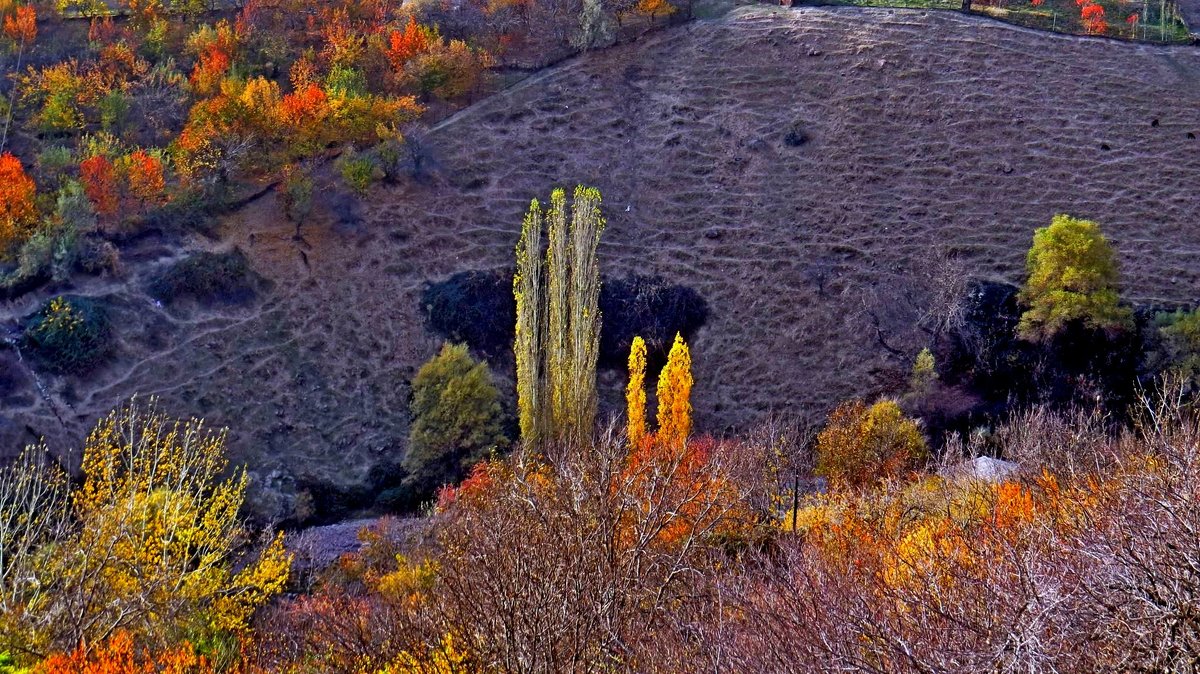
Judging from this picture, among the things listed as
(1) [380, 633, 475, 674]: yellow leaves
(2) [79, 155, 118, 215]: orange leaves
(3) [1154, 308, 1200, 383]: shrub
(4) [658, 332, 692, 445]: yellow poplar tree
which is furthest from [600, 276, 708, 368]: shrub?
(1) [380, 633, 475, 674]: yellow leaves

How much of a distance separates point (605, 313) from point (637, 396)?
18.0ft

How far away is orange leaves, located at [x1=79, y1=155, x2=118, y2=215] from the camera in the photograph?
120 feet

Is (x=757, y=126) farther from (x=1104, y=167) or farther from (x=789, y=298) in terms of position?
(x=1104, y=167)

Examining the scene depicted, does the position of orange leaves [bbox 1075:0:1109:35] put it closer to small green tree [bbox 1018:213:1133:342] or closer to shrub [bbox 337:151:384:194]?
small green tree [bbox 1018:213:1133:342]

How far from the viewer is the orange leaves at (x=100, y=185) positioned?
1436 inches

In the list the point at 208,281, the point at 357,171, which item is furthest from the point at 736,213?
the point at 208,281

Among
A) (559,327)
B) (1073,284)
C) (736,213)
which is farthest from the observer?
(736,213)

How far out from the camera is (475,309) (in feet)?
120

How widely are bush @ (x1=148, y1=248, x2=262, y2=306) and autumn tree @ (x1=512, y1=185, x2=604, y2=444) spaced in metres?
9.49

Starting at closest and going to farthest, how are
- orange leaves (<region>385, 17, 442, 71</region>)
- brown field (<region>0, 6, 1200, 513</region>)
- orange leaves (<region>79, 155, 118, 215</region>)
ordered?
brown field (<region>0, 6, 1200, 513</region>) → orange leaves (<region>79, 155, 118, 215</region>) → orange leaves (<region>385, 17, 442, 71</region>)

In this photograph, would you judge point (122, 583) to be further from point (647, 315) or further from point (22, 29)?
point (22, 29)

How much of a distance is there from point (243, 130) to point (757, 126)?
1923 cm

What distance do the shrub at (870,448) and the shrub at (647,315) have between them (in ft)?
25.0

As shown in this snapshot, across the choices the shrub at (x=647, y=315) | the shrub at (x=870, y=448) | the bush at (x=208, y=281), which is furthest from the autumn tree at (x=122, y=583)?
the shrub at (x=647, y=315)
